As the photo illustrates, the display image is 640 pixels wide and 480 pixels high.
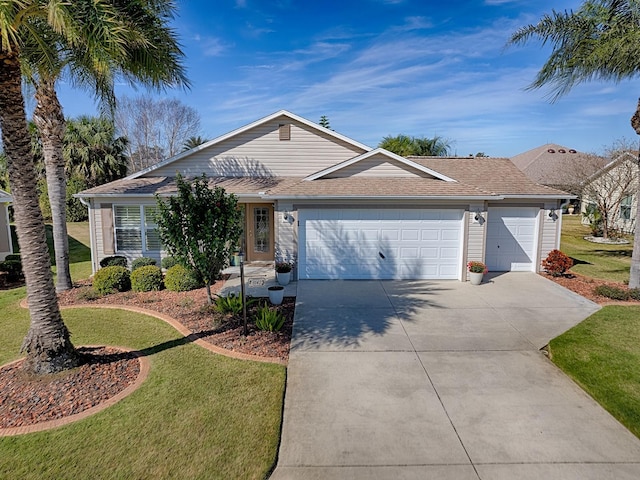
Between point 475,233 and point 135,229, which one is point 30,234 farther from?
point 475,233

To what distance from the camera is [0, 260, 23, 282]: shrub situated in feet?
44.2

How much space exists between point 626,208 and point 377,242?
21724 mm

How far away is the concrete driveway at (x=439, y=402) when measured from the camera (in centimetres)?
456

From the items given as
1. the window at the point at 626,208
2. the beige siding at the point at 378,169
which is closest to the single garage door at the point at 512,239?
the beige siding at the point at 378,169

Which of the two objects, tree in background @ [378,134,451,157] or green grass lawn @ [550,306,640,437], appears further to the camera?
tree in background @ [378,134,451,157]

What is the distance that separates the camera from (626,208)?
25.1m

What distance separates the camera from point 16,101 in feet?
19.4

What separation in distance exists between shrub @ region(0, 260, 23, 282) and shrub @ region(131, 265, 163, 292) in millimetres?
5089

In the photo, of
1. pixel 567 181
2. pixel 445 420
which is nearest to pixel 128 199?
pixel 445 420

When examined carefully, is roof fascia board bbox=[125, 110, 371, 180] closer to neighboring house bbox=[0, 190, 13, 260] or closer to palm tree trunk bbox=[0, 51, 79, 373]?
neighboring house bbox=[0, 190, 13, 260]

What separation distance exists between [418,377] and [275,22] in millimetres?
16004

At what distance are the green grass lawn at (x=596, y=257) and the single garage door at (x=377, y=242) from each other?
5.89 metres

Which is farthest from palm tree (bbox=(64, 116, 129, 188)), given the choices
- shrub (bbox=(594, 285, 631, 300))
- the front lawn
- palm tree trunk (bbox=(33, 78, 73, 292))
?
shrub (bbox=(594, 285, 631, 300))

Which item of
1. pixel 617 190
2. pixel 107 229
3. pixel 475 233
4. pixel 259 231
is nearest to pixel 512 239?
pixel 475 233
